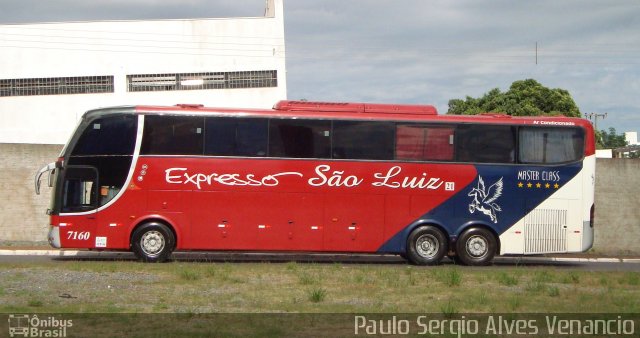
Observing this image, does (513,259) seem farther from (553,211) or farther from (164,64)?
Result: (164,64)

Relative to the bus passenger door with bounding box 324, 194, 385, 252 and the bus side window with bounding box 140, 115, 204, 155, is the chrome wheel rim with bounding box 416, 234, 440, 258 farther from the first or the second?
the bus side window with bounding box 140, 115, 204, 155

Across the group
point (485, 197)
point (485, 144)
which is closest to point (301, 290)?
point (485, 197)

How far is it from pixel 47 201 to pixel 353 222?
11769 millimetres

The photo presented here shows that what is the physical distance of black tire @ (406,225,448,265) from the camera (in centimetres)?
1991

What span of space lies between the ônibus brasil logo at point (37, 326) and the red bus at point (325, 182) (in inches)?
368

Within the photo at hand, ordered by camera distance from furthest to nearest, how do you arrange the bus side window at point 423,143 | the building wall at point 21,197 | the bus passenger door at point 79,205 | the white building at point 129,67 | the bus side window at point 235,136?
the white building at point 129,67 < the building wall at point 21,197 < the bus side window at point 423,143 < the bus side window at point 235,136 < the bus passenger door at point 79,205

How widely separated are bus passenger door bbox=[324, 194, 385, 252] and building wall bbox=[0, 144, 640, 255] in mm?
10781

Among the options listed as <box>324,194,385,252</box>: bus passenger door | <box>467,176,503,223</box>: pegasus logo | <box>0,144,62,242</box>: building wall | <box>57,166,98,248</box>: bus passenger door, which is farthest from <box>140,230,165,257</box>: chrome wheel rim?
<box>0,144,62,242</box>: building wall

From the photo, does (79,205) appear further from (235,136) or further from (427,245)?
(427,245)

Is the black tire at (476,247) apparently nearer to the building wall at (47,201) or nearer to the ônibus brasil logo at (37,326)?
the building wall at (47,201)

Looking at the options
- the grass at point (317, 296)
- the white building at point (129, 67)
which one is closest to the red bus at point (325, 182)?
the grass at point (317, 296)

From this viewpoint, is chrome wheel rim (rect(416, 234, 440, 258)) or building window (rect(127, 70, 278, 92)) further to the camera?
building window (rect(127, 70, 278, 92))

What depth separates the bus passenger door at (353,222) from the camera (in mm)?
19812

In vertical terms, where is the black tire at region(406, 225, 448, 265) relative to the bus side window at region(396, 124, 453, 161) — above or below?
below
